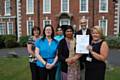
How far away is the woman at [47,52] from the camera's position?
959cm

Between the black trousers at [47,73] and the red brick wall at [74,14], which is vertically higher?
the red brick wall at [74,14]

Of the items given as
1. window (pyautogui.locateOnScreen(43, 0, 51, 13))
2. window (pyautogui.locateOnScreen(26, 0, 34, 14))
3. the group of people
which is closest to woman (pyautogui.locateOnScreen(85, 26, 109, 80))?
the group of people

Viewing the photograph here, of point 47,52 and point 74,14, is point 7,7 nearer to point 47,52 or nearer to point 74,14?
point 74,14

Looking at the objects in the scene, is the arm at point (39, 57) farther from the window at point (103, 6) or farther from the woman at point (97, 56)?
the window at point (103, 6)

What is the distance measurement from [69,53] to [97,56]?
80 centimetres

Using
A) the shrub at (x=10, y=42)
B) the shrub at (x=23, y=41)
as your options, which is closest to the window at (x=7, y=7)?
the shrub at (x=10, y=42)

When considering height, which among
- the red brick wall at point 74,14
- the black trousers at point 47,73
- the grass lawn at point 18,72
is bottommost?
the grass lawn at point 18,72

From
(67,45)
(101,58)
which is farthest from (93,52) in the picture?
(67,45)

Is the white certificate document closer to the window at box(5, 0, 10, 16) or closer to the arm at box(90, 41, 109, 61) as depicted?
the arm at box(90, 41, 109, 61)

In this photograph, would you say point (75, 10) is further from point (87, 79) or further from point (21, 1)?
point (87, 79)

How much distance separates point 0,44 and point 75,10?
8404 millimetres

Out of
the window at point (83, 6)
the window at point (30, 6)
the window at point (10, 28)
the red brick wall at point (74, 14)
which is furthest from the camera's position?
the window at point (10, 28)

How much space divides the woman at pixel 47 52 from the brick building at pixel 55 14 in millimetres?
31016

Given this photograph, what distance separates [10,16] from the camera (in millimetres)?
46312
